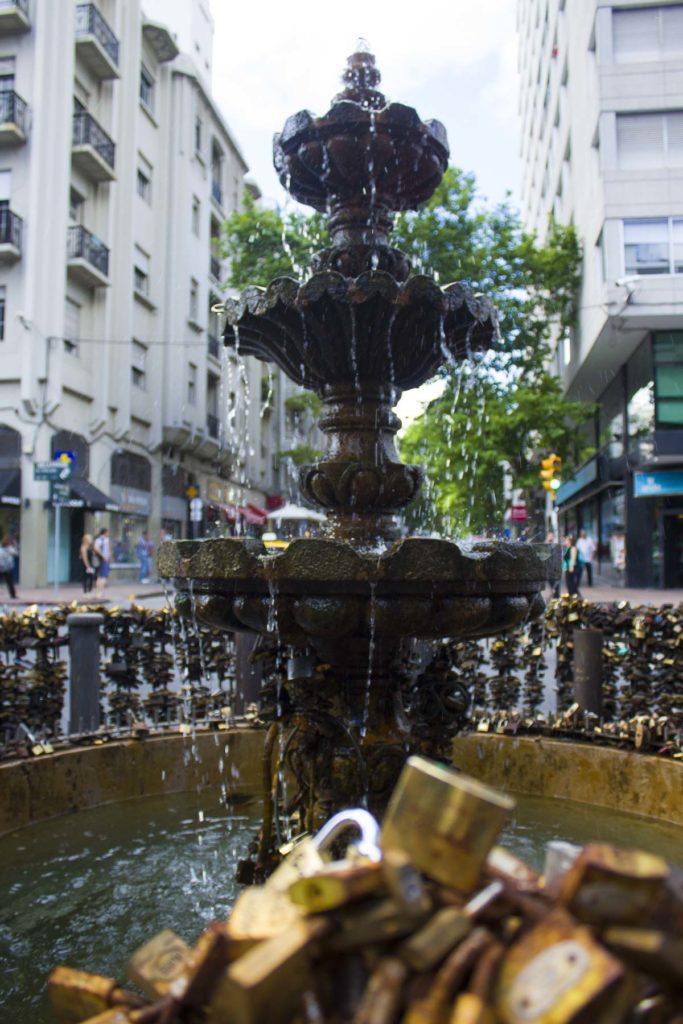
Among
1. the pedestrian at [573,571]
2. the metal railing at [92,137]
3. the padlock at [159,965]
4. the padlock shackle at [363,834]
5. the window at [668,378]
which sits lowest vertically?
the padlock at [159,965]

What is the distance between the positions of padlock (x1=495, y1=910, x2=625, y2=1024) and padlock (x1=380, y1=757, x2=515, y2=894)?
11 centimetres

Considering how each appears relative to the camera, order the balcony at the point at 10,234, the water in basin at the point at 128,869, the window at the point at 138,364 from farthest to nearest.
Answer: the window at the point at 138,364 < the balcony at the point at 10,234 < the water in basin at the point at 128,869

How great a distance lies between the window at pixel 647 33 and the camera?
21.7 metres

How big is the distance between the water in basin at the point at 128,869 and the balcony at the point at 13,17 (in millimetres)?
25132

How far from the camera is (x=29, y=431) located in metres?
23.6

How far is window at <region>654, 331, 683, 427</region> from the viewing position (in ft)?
70.6

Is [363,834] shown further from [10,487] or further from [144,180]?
[144,180]

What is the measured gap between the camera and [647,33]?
21844 mm

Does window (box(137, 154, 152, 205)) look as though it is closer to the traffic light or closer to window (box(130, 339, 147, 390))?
window (box(130, 339, 147, 390))

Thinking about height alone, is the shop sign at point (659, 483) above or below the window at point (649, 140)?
below

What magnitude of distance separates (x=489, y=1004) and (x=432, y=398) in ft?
59.9

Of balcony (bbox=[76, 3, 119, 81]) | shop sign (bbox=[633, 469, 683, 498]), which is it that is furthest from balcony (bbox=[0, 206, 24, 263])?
shop sign (bbox=[633, 469, 683, 498])

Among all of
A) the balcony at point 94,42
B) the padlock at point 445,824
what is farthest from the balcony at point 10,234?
the padlock at point 445,824

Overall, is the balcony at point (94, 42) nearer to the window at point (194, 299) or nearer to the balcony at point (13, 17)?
the balcony at point (13, 17)
